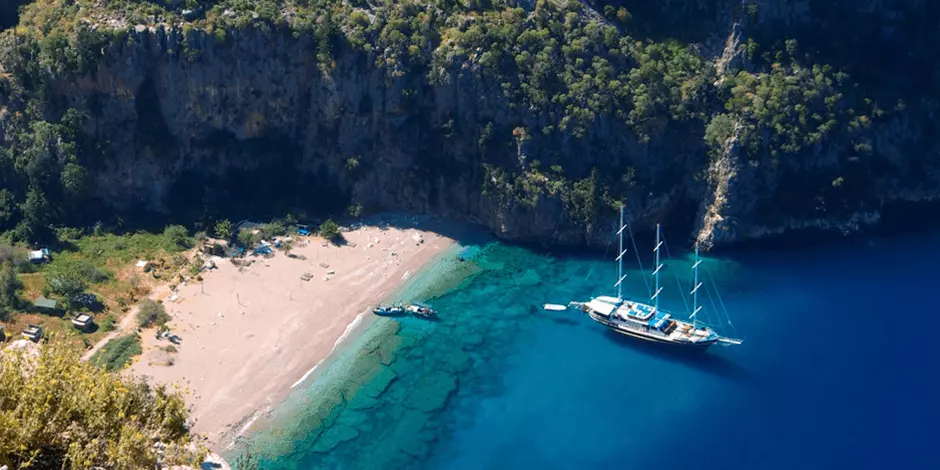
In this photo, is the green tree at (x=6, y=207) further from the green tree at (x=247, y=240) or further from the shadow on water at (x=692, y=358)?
the shadow on water at (x=692, y=358)

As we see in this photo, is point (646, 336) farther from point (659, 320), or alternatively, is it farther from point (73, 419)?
point (73, 419)

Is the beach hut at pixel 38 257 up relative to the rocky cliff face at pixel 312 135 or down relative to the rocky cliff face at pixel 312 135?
down

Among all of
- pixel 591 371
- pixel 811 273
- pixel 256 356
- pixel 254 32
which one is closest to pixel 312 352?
pixel 256 356

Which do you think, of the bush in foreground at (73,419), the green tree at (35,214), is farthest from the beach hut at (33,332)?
the bush in foreground at (73,419)

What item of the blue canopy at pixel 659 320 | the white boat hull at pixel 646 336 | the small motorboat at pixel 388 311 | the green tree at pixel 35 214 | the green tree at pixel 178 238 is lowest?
the small motorboat at pixel 388 311

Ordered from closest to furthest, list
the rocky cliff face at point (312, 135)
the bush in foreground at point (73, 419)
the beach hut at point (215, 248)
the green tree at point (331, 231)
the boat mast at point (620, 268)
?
the bush in foreground at point (73, 419), the boat mast at point (620, 268), the beach hut at point (215, 248), the rocky cliff face at point (312, 135), the green tree at point (331, 231)

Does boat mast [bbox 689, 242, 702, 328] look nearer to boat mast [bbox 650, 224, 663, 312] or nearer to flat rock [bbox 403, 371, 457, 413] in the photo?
boat mast [bbox 650, 224, 663, 312]

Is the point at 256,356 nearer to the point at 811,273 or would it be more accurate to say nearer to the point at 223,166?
the point at 223,166
